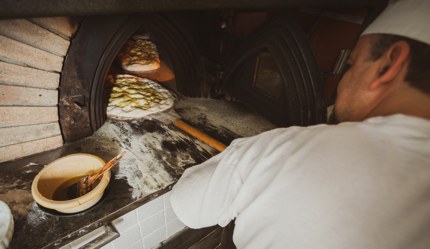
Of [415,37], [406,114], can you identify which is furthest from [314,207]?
[415,37]

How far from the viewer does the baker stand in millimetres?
799

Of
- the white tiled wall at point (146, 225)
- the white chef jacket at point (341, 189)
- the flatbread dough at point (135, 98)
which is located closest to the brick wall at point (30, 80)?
the flatbread dough at point (135, 98)

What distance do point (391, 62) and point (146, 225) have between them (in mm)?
2033

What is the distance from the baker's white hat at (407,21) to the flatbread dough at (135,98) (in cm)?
213

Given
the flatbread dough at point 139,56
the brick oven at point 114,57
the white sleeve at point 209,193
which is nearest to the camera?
the white sleeve at point 209,193

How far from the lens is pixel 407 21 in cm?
111

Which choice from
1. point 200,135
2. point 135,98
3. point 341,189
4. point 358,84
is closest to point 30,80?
point 135,98

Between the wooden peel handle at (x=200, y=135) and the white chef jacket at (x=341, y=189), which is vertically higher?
the white chef jacket at (x=341, y=189)

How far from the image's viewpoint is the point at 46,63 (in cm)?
167

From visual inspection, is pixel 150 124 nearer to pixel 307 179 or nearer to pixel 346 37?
pixel 307 179

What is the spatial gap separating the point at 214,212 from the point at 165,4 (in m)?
1.20

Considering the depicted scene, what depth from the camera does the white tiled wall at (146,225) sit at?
1.74 metres


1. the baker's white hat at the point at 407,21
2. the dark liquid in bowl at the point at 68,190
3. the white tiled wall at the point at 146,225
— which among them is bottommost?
the white tiled wall at the point at 146,225

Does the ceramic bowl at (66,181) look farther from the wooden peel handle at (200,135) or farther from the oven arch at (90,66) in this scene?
the wooden peel handle at (200,135)
